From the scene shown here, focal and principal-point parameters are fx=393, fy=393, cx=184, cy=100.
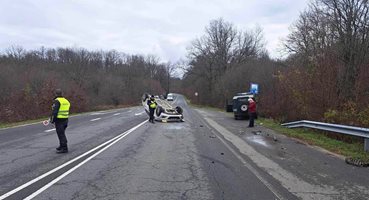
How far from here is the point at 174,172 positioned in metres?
8.37

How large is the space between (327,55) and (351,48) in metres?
7.30

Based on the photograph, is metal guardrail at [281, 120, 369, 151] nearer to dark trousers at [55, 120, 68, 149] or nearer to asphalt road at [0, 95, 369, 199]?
asphalt road at [0, 95, 369, 199]

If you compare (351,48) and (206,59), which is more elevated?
(206,59)

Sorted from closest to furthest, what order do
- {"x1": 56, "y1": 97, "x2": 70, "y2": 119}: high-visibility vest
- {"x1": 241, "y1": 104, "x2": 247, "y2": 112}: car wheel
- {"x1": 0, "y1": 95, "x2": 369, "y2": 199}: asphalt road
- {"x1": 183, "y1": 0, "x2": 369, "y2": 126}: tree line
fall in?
{"x1": 0, "y1": 95, "x2": 369, "y2": 199}: asphalt road, {"x1": 56, "y1": 97, "x2": 70, "y2": 119}: high-visibility vest, {"x1": 183, "y1": 0, "x2": 369, "y2": 126}: tree line, {"x1": 241, "y1": 104, "x2": 247, "y2": 112}: car wheel

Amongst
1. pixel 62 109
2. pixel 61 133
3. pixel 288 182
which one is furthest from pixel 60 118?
pixel 288 182

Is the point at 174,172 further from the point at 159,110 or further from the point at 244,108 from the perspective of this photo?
the point at 244,108

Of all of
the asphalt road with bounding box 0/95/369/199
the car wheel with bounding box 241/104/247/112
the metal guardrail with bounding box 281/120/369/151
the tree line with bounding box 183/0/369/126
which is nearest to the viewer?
the asphalt road with bounding box 0/95/369/199

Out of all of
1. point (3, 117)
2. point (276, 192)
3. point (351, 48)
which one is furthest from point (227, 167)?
point (3, 117)

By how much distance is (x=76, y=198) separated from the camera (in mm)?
6070

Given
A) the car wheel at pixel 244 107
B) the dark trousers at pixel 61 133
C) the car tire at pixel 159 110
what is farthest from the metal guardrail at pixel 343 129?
the car tire at pixel 159 110

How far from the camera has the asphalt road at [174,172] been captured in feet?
21.4

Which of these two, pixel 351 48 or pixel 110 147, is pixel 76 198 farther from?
pixel 351 48

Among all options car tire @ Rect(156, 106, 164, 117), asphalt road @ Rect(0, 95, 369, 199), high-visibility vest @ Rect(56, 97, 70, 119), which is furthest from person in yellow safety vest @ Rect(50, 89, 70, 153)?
car tire @ Rect(156, 106, 164, 117)

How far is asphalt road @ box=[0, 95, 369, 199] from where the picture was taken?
6.53 meters
